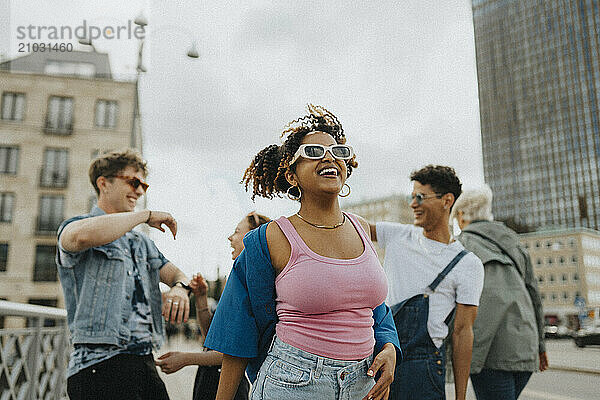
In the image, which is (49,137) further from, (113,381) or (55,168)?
(113,381)

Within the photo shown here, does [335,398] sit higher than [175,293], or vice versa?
[175,293]

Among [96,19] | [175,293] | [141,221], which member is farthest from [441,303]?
[96,19]

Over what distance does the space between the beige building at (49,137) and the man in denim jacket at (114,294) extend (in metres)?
25.5

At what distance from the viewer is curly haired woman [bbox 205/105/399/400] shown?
1.62m

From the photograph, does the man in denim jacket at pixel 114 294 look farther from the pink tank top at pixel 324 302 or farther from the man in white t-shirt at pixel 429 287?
the man in white t-shirt at pixel 429 287

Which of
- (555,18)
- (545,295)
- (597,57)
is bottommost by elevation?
(545,295)

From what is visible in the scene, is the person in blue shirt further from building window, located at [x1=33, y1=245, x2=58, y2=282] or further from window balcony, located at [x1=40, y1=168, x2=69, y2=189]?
window balcony, located at [x1=40, y1=168, x2=69, y2=189]

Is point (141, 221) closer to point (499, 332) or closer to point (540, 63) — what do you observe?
point (499, 332)

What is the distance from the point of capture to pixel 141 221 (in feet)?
7.91

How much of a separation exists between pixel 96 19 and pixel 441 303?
9.76 meters

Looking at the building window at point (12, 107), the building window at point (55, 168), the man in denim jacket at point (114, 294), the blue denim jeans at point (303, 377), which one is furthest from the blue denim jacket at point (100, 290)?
the building window at point (12, 107)

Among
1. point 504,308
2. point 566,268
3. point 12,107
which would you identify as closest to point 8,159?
point 12,107

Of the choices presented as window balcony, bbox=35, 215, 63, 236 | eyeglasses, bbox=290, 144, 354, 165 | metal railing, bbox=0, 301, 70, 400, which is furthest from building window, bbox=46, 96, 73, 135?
eyeglasses, bbox=290, 144, 354, 165

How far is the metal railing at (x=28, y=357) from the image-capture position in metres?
3.40
